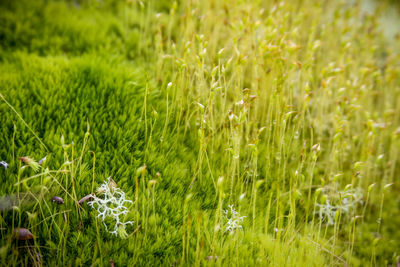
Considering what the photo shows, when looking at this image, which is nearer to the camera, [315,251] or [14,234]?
[14,234]

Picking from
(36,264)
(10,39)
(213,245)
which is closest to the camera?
(36,264)

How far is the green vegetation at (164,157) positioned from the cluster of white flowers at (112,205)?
3 cm

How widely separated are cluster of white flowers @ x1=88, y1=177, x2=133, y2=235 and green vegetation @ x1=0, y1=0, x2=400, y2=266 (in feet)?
0.11

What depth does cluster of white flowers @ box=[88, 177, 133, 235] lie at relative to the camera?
1.41 meters

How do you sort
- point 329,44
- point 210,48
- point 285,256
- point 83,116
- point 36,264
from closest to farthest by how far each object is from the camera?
point 36,264 → point 285,256 → point 83,116 → point 210,48 → point 329,44

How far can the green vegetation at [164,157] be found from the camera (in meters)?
1.40

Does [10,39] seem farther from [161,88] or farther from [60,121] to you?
[161,88]

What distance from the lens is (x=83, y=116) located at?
6.02 ft

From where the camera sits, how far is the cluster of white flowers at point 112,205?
141 cm

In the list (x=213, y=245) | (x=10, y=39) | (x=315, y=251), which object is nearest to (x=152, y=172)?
(x=213, y=245)

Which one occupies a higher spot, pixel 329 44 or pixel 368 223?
pixel 329 44

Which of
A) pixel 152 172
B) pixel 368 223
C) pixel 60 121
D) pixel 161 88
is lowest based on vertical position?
pixel 368 223

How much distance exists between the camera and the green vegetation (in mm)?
1402

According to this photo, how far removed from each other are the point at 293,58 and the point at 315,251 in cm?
160
